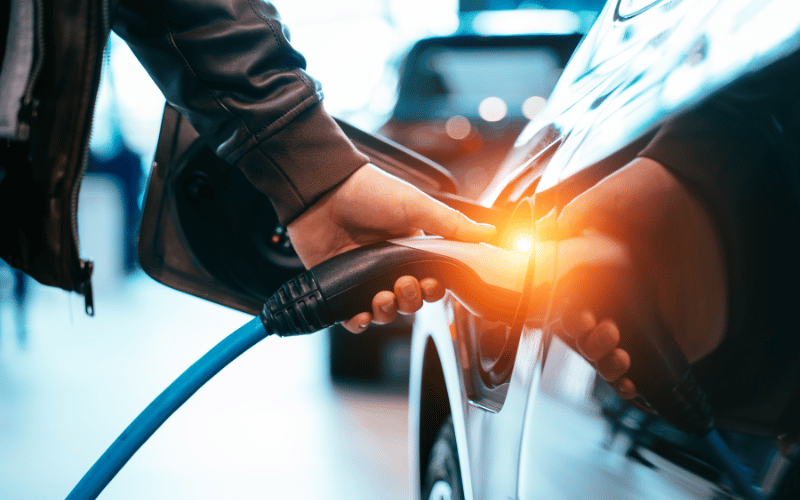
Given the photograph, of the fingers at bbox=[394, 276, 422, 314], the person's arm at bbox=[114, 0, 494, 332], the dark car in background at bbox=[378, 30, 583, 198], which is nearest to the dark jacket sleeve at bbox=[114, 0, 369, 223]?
the person's arm at bbox=[114, 0, 494, 332]

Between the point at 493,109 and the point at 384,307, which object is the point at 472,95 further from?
the point at 384,307

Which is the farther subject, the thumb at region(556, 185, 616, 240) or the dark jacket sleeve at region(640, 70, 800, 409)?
the thumb at region(556, 185, 616, 240)

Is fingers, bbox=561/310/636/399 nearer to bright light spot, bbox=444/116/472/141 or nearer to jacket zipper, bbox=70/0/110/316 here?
jacket zipper, bbox=70/0/110/316

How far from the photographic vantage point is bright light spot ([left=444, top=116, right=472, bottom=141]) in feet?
7.72

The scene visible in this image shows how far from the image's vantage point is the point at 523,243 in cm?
60

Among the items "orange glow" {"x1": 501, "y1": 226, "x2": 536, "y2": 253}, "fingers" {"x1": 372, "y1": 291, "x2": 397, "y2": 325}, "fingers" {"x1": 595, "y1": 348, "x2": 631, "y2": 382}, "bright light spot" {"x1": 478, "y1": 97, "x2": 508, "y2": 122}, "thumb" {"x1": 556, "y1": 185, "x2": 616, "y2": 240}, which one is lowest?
"bright light spot" {"x1": 478, "y1": 97, "x2": 508, "y2": 122}

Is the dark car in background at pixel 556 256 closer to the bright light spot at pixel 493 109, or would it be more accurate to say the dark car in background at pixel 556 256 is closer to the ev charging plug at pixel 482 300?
the ev charging plug at pixel 482 300

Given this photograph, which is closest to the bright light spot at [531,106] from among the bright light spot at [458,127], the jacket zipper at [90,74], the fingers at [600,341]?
the bright light spot at [458,127]

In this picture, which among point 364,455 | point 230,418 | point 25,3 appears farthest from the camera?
point 230,418

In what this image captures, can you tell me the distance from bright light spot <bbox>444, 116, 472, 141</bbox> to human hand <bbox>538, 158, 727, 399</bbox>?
1.96m

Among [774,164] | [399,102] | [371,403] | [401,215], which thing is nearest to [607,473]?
[774,164]

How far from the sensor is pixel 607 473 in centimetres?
41

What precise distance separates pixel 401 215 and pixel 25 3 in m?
0.56

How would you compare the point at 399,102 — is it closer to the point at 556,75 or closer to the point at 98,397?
the point at 556,75
